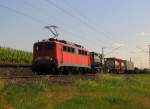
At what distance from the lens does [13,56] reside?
60.4m

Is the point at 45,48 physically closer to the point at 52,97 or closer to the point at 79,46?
the point at 79,46

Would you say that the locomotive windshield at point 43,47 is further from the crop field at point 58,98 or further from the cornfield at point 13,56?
the cornfield at point 13,56

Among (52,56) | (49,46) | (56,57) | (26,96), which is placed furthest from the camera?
(49,46)

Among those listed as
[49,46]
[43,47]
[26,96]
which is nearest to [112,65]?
[43,47]

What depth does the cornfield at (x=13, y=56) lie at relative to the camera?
191ft

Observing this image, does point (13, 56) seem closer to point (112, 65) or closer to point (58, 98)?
point (112, 65)

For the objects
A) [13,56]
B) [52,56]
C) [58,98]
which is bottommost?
[58,98]

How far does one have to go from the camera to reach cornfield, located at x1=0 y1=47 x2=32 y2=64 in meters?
58.1

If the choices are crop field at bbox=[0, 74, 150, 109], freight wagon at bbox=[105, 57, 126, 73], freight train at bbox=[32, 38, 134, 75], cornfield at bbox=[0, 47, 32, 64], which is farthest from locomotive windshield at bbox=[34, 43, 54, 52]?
freight wagon at bbox=[105, 57, 126, 73]

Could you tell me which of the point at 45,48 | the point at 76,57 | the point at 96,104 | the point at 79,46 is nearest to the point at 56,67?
the point at 45,48

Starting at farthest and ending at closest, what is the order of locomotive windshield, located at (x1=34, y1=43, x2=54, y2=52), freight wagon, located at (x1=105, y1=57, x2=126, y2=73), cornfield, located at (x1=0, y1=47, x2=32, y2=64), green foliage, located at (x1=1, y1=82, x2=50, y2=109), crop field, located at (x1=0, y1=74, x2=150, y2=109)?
freight wagon, located at (x1=105, y1=57, x2=126, y2=73), cornfield, located at (x1=0, y1=47, x2=32, y2=64), locomotive windshield, located at (x1=34, y1=43, x2=54, y2=52), crop field, located at (x1=0, y1=74, x2=150, y2=109), green foliage, located at (x1=1, y1=82, x2=50, y2=109)

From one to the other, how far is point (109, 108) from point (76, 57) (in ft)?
73.5

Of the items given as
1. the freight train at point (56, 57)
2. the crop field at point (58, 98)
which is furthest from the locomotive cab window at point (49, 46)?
the crop field at point (58, 98)

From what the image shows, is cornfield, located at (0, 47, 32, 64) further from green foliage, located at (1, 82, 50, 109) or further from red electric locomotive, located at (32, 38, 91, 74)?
green foliage, located at (1, 82, 50, 109)
